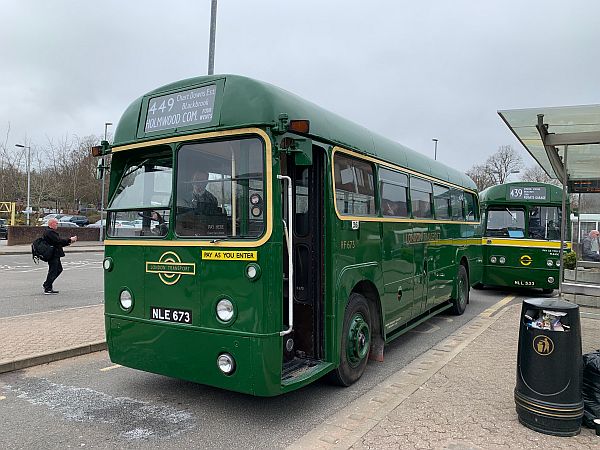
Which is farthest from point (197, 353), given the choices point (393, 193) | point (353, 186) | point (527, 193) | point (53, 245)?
point (527, 193)

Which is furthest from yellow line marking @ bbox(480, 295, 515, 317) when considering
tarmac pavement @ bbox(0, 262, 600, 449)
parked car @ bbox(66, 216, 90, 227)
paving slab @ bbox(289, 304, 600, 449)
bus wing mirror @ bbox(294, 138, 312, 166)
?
parked car @ bbox(66, 216, 90, 227)

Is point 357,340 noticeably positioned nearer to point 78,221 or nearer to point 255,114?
point 255,114

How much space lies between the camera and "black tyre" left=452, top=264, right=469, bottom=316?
32.7ft

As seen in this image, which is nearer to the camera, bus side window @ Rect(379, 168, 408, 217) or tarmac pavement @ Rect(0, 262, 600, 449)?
tarmac pavement @ Rect(0, 262, 600, 449)

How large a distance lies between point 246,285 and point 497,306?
884 centimetres

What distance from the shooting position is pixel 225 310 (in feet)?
14.1

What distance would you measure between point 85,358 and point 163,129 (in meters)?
3.52

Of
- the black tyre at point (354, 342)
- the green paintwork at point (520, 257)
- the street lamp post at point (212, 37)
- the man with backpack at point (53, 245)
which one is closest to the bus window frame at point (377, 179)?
the black tyre at point (354, 342)

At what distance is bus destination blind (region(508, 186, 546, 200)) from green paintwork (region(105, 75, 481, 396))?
25.6 ft

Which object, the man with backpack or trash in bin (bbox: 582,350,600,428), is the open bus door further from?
the man with backpack

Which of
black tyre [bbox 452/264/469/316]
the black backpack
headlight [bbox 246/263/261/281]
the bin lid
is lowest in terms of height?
black tyre [bbox 452/264/469/316]

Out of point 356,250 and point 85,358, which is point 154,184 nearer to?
point 356,250

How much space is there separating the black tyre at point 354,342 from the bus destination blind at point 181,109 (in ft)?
8.10

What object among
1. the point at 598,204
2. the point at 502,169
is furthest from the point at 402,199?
the point at 502,169
